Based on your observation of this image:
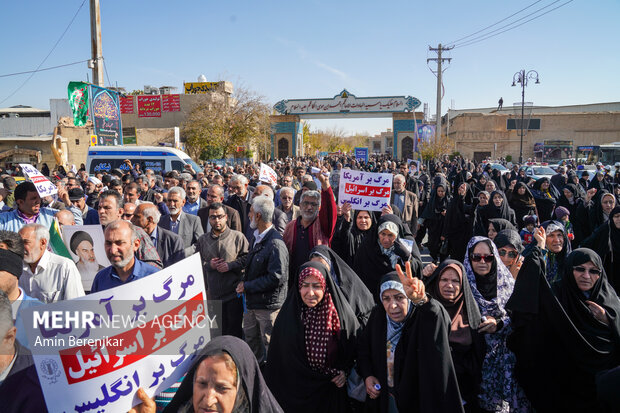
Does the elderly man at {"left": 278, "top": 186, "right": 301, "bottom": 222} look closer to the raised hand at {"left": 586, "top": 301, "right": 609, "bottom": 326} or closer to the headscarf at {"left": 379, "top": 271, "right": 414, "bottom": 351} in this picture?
the headscarf at {"left": 379, "top": 271, "right": 414, "bottom": 351}

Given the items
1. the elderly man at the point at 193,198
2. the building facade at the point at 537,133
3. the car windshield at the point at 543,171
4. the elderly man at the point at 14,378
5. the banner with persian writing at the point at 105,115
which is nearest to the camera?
the elderly man at the point at 14,378

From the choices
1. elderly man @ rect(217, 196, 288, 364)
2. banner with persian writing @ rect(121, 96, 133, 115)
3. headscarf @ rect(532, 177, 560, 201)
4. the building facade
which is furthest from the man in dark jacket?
the building facade

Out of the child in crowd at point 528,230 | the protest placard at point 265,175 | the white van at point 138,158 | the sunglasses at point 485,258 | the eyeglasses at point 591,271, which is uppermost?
the white van at point 138,158

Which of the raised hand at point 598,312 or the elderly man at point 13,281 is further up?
the elderly man at point 13,281

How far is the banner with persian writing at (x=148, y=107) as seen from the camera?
32031mm

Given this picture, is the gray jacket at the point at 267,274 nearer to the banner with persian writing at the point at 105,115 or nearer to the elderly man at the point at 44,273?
the elderly man at the point at 44,273

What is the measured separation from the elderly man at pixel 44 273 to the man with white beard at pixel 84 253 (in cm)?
79

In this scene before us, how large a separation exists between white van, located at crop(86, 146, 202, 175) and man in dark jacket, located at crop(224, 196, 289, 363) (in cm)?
998

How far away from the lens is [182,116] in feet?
103

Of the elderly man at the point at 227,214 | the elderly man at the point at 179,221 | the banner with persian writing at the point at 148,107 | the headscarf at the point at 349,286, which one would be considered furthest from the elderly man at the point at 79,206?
the banner with persian writing at the point at 148,107

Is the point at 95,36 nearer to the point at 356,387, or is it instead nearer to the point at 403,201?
the point at 403,201

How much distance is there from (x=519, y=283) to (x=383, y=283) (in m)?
1.13

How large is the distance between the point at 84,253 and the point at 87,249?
50 mm

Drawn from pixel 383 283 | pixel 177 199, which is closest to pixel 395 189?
pixel 177 199
